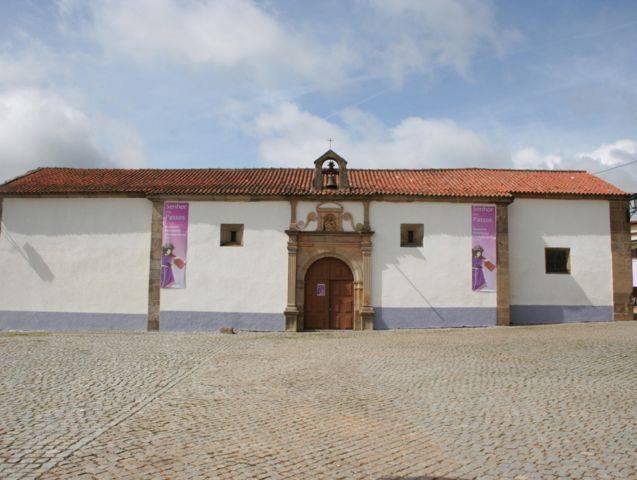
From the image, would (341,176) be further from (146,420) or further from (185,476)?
(185,476)

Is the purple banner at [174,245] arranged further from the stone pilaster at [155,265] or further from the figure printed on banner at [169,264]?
the stone pilaster at [155,265]

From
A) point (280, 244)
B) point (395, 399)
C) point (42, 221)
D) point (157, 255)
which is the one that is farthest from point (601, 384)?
point (42, 221)

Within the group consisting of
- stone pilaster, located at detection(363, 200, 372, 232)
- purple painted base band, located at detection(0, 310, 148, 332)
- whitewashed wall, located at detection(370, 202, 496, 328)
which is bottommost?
purple painted base band, located at detection(0, 310, 148, 332)

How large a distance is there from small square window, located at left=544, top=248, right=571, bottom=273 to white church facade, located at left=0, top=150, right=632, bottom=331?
6 cm

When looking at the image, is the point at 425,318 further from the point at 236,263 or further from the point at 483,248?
the point at 236,263

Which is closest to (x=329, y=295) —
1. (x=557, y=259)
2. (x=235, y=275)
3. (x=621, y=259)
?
(x=235, y=275)

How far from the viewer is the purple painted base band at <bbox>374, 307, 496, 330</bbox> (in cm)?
1625

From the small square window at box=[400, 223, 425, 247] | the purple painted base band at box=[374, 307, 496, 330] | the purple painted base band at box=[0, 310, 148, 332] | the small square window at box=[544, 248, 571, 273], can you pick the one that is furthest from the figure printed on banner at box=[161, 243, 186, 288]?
the small square window at box=[544, 248, 571, 273]

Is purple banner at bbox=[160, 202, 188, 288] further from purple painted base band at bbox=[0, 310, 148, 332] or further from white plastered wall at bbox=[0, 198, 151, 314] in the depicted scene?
purple painted base band at bbox=[0, 310, 148, 332]

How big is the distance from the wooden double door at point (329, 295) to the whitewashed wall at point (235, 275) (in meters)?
0.97

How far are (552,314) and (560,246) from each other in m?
2.40

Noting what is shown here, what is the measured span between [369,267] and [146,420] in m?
11.3

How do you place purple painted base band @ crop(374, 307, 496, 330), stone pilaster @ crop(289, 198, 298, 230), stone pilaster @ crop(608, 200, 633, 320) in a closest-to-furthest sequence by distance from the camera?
purple painted base band @ crop(374, 307, 496, 330), stone pilaster @ crop(289, 198, 298, 230), stone pilaster @ crop(608, 200, 633, 320)

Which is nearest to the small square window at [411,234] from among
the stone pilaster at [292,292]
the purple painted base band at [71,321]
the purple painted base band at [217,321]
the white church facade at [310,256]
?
the white church facade at [310,256]
